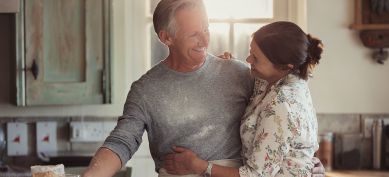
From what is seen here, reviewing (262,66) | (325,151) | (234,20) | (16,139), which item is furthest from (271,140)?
(16,139)

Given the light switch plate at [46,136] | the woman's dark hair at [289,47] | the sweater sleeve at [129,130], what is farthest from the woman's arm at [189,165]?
the light switch plate at [46,136]

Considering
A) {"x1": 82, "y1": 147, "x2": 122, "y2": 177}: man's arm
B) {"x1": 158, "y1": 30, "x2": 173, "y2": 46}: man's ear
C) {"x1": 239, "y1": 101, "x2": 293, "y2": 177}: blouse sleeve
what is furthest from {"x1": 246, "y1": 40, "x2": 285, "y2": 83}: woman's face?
{"x1": 82, "y1": 147, "x2": 122, "y2": 177}: man's arm

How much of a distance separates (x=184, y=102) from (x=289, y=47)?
0.35 metres

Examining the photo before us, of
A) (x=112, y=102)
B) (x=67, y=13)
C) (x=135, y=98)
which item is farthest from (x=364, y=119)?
(x=135, y=98)

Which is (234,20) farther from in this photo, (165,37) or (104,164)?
(104,164)

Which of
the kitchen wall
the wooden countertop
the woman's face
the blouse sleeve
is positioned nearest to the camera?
the blouse sleeve

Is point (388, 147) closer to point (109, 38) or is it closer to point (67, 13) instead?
point (109, 38)

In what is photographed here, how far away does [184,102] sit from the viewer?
1.85 m

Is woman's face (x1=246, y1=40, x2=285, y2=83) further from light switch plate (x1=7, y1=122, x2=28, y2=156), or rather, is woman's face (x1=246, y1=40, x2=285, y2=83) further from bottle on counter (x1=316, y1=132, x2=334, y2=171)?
light switch plate (x1=7, y1=122, x2=28, y2=156)

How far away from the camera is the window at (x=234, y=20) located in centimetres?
332

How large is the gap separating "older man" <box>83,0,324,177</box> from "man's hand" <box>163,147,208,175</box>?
1.2 inches

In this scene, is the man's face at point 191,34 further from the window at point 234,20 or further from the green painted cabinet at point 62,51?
the window at point 234,20

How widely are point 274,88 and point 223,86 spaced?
8.1 inches

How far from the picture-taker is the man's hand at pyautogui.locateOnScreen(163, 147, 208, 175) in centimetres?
179
